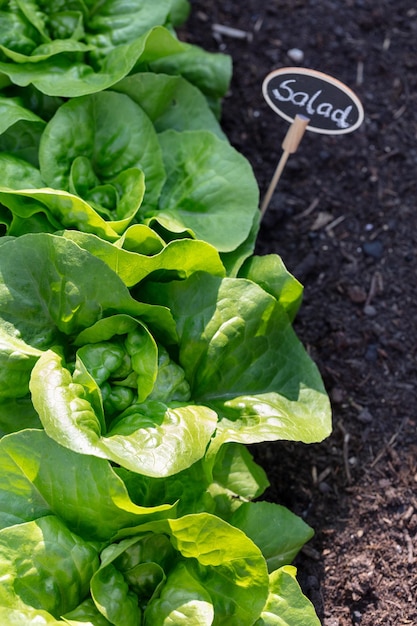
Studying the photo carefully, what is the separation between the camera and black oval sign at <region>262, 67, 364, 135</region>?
2936mm

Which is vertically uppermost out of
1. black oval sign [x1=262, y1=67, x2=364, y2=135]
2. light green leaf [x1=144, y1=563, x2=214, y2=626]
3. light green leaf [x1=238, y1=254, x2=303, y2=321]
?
black oval sign [x1=262, y1=67, x2=364, y2=135]

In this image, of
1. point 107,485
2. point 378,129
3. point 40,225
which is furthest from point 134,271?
point 378,129

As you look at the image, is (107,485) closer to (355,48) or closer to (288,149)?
(288,149)

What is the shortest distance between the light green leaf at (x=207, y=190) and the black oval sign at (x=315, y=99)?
0.94ft

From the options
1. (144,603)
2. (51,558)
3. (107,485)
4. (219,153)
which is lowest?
(144,603)

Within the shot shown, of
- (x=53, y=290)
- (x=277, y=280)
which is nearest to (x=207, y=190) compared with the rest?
(x=277, y=280)

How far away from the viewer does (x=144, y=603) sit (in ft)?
8.02

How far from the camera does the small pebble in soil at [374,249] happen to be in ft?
11.9

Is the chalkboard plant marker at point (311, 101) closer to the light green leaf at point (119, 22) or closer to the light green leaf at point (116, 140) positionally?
the light green leaf at point (116, 140)

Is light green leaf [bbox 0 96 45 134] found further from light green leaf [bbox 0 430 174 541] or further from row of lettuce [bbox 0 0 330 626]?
light green leaf [bbox 0 430 174 541]

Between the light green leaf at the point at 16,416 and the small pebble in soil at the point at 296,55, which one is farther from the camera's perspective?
the small pebble in soil at the point at 296,55

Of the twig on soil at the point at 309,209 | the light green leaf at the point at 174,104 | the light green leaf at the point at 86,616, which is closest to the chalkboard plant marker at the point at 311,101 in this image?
the light green leaf at the point at 174,104

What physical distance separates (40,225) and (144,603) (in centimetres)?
141

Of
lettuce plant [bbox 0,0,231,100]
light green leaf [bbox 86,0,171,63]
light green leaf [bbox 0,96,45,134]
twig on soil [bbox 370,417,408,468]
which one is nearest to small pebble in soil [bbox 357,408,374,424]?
twig on soil [bbox 370,417,408,468]
